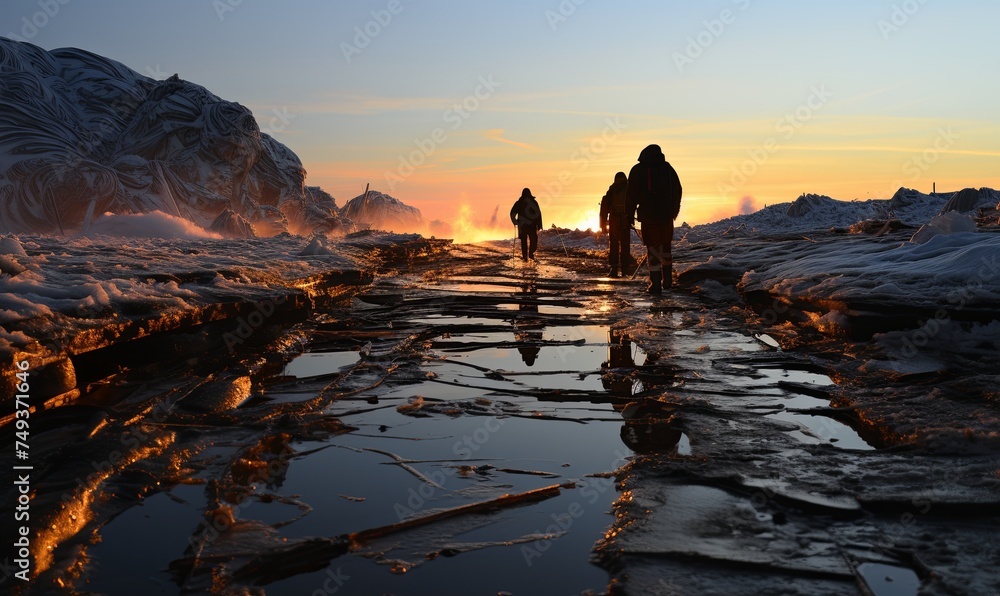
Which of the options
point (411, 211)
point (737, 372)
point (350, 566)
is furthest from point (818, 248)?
point (411, 211)

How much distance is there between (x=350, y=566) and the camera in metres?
2.27

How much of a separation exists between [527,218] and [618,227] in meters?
6.21

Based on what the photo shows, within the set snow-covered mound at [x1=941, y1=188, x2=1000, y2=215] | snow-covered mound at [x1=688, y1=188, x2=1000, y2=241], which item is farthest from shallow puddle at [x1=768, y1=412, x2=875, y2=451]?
snow-covered mound at [x1=941, y1=188, x2=1000, y2=215]

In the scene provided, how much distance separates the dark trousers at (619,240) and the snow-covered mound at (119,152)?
81.0 feet

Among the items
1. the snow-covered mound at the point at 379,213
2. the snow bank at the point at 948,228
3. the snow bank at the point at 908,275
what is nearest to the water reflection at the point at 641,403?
the snow bank at the point at 908,275

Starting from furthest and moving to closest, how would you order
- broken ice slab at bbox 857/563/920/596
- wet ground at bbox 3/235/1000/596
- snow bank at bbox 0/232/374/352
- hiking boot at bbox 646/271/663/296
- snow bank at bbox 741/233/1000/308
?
1. hiking boot at bbox 646/271/663/296
2. snow bank at bbox 741/233/1000/308
3. snow bank at bbox 0/232/374/352
4. wet ground at bbox 3/235/1000/596
5. broken ice slab at bbox 857/563/920/596

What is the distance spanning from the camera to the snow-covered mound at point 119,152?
3594 centimetres

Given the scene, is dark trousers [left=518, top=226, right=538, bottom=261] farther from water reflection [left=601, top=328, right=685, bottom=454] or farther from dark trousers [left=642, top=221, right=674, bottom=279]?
water reflection [left=601, top=328, right=685, bottom=454]

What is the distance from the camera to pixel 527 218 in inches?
830

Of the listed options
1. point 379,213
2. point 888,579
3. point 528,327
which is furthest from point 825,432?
point 379,213

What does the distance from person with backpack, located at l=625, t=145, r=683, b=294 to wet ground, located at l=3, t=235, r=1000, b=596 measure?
5788mm

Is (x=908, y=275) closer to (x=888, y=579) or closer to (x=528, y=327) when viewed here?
(x=528, y=327)

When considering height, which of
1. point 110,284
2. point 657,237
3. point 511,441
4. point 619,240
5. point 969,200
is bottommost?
point 511,441

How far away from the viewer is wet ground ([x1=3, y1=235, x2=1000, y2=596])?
2227mm
